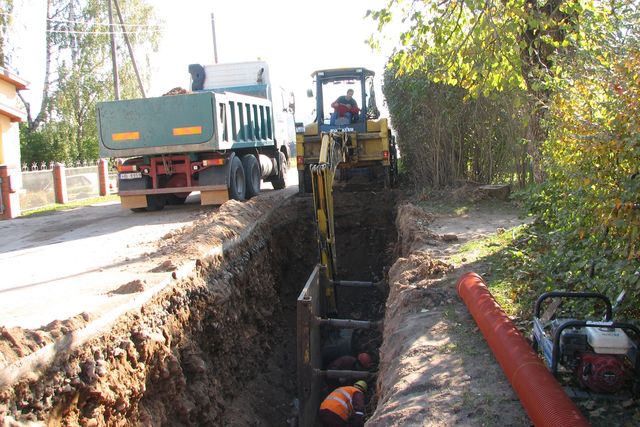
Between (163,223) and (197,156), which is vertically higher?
(197,156)

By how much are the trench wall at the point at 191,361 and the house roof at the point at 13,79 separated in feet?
47.3

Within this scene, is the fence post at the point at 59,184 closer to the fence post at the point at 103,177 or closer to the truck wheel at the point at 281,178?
the fence post at the point at 103,177

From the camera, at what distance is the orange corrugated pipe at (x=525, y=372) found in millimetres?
3117

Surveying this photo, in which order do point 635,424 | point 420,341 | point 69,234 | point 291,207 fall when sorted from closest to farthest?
point 635,424
point 420,341
point 69,234
point 291,207

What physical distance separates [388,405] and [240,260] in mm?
4733

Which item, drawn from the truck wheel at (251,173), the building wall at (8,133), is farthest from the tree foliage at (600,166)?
the building wall at (8,133)

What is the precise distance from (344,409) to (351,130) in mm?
7540

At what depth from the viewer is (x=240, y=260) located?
8.55m

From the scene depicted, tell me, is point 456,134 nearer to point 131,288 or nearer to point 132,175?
point 132,175

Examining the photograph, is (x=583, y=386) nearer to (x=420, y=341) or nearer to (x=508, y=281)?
(x=420, y=341)

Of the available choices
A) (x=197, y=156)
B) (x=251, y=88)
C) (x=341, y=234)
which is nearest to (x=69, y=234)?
(x=197, y=156)

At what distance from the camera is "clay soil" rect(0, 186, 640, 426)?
4004 millimetres

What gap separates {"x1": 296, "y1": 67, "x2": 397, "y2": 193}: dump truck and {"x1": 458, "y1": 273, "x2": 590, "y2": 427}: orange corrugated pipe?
327 inches

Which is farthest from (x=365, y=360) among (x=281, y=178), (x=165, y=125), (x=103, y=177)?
(x=103, y=177)
